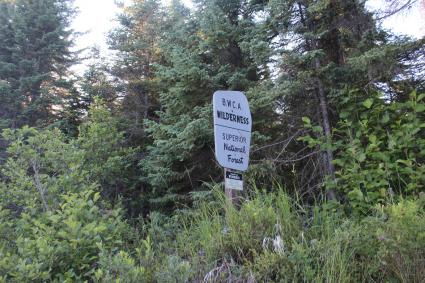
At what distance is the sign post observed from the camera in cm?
370

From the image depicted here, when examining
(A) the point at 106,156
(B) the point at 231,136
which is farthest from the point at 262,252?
(A) the point at 106,156

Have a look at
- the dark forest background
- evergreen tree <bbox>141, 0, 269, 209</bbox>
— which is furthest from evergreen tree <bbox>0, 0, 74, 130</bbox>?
evergreen tree <bbox>141, 0, 269, 209</bbox>

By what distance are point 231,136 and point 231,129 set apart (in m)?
0.07

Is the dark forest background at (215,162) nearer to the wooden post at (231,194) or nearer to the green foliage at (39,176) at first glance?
the green foliage at (39,176)

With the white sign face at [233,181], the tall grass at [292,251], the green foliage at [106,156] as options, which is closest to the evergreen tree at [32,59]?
the green foliage at [106,156]

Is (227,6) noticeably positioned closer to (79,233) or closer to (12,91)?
(79,233)

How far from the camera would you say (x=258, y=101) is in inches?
233

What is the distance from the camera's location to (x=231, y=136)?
3850 mm

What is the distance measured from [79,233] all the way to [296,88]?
365cm

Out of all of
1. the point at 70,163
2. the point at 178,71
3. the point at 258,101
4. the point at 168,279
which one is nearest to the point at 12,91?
the point at 178,71

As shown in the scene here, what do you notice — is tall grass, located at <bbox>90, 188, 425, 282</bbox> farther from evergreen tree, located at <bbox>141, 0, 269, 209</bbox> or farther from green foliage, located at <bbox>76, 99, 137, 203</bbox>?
green foliage, located at <bbox>76, 99, 137, 203</bbox>

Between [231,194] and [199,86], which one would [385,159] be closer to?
[231,194]

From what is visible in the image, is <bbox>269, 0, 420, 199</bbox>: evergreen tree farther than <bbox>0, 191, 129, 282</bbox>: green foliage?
Yes

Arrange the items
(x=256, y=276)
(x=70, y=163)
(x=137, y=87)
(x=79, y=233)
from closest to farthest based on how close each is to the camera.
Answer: (x=256, y=276)
(x=79, y=233)
(x=70, y=163)
(x=137, y=87)
